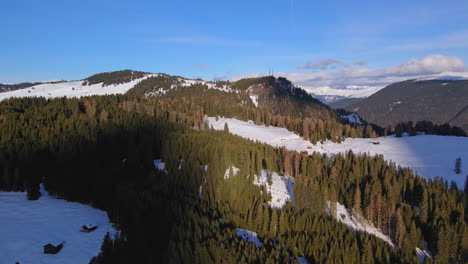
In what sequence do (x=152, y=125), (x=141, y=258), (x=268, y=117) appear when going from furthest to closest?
(x=268, y=117), (x=152, y=125), (x=141, y=258)

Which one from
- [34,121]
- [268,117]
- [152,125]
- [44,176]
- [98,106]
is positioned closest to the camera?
[44,176]

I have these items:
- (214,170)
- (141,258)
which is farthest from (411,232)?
(141,258)

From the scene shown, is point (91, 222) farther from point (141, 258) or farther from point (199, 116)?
point (199, 116)

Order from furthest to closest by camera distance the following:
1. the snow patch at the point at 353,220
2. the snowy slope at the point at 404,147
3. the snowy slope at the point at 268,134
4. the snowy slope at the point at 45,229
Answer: the snowy slope at the point at 268,134
the snowy slope at the point at 404,147
the snow patch at the point at 353,220
the snowy slope at the point at 45,229

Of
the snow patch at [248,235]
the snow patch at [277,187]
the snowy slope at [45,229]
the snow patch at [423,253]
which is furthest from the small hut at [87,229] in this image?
the snow patch at [423,253]

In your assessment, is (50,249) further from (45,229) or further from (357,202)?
(357,202)

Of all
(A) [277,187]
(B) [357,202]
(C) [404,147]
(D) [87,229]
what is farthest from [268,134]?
(D) [87,229]

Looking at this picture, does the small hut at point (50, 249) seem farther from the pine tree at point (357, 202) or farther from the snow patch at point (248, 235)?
the pine tree at point (357, 202)
